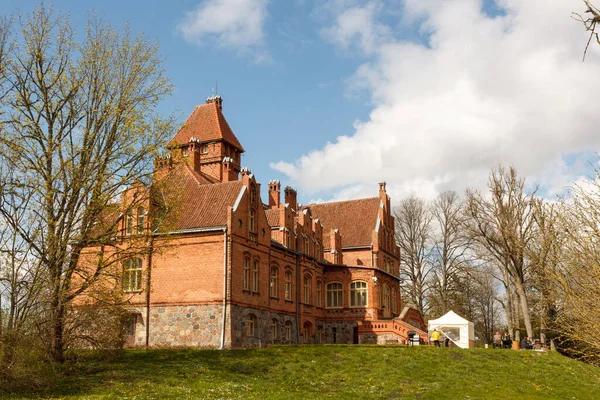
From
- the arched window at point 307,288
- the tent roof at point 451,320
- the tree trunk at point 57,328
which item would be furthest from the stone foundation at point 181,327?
the tent roof at point 451,320

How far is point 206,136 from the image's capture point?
1850 inches

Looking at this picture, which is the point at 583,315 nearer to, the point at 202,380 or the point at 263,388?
the point at 263,388

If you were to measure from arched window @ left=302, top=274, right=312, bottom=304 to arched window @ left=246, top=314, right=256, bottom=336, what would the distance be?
336 inches

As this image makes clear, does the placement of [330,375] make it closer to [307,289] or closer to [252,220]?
[252,220]

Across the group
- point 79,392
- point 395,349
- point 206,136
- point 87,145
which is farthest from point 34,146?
point 206,136

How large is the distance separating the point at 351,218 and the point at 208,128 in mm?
14513

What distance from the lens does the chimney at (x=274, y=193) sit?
153 ft

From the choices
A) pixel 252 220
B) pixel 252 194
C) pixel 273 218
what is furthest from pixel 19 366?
pixel 273 218

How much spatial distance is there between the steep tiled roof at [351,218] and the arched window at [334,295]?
4700 millimetres

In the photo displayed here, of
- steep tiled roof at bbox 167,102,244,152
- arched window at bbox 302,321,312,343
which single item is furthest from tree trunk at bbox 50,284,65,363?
steep tiled roof at bbox 167,102,244,152

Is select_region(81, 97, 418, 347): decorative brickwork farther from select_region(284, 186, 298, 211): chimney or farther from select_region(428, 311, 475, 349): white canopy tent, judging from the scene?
select_region(428, 311, 475, 349): white canopy tent

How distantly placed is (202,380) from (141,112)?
11017 millimetres

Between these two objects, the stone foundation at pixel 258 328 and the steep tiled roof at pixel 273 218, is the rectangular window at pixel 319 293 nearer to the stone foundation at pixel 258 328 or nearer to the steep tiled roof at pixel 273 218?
the stone foundation at pixel 258 328

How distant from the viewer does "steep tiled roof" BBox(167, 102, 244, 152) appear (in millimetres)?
46719
